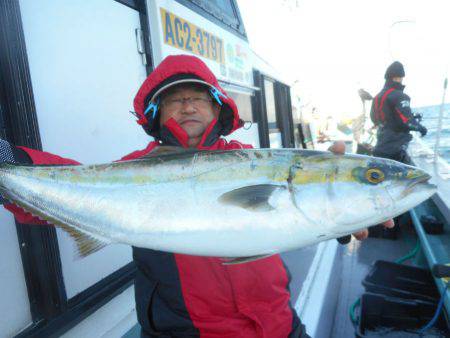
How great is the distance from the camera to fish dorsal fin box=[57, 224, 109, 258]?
1409 millimetres

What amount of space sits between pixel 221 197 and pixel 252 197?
119mm

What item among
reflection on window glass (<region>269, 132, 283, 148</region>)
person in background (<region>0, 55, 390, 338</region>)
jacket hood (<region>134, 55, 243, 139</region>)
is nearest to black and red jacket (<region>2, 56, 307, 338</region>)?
person in background (<region>0, 55, 390, 338</region>)

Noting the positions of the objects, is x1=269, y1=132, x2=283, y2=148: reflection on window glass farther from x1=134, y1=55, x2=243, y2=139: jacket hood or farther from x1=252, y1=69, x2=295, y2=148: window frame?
x1=134, y1=55, x2=243, y2=139: jacket hood

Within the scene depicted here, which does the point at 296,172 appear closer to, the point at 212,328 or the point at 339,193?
the point at 339,193

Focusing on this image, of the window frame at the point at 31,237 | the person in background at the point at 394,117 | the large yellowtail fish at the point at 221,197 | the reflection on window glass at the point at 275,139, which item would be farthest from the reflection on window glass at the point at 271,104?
the large yellowtail fish at the point at 221,197

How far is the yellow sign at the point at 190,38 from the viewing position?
9.48ft

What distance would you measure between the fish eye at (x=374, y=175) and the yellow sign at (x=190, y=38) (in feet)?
7.17

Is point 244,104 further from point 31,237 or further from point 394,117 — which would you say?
point 31,237

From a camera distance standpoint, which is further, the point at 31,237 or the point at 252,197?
the point at 31,237

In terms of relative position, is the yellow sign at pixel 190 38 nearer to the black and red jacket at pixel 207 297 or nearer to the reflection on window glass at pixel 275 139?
the black and red jacket at pixel 207 297

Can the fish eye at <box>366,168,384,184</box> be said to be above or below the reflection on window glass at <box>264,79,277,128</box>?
below

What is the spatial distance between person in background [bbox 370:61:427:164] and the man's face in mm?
4694

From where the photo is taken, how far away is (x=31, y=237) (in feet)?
6.16

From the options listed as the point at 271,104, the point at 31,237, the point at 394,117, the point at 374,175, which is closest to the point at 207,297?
the point at 374,175
